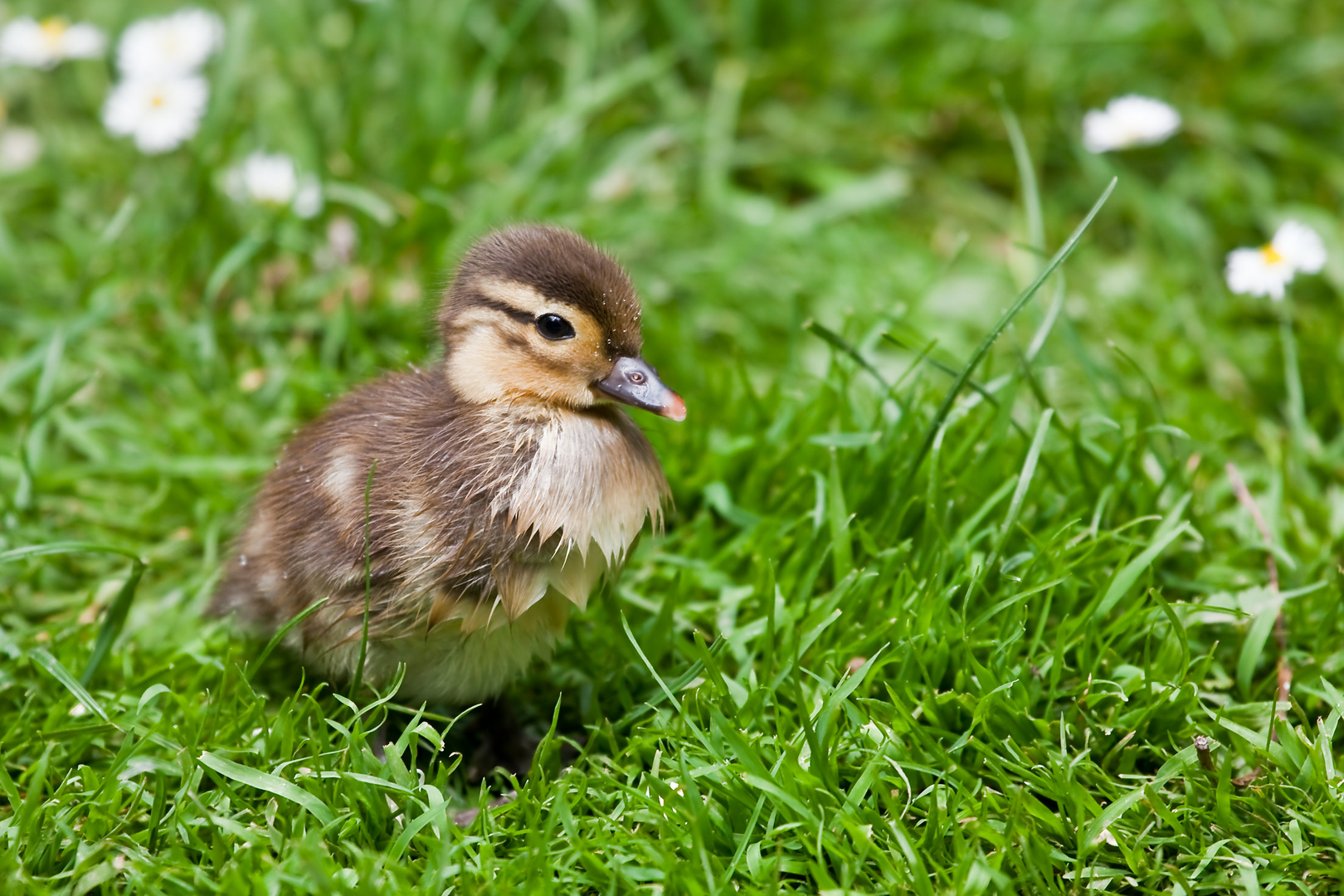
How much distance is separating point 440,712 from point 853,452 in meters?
1.40

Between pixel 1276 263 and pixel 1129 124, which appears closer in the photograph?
pixel 1276 263

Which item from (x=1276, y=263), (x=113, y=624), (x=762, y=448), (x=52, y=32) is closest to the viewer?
(x=113, y=624)

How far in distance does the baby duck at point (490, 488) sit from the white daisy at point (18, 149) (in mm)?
3341

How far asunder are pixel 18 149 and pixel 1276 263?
17.4 ft

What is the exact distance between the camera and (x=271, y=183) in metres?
4.90

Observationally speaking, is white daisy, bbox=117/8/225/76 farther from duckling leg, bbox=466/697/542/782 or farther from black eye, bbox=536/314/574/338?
duckling leg, bbox=466/697/542/782

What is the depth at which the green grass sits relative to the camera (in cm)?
278

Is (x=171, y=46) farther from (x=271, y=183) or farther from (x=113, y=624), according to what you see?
(x=113, y=624)

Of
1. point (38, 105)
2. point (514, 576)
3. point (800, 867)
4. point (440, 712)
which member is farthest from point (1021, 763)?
point (38, 105)

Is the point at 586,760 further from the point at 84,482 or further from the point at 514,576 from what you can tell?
the point at 84,482

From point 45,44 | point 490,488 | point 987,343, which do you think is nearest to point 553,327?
point 490,488

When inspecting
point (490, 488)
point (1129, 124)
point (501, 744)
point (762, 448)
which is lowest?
point (501, 744)

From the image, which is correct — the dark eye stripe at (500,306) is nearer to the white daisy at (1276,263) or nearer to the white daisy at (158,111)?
the white daisy at (158,111)

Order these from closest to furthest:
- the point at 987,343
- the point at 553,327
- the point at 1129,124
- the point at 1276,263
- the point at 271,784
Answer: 1. the point at 271,784
2. the point at 553,327
3. the point at 987,343
4. the point at 1276,263
5. the point at 1129,124
